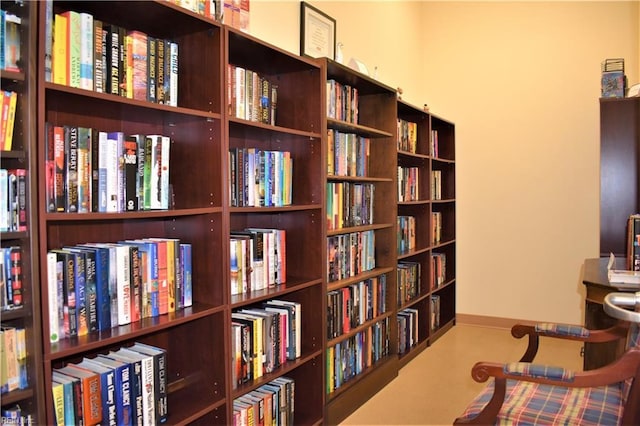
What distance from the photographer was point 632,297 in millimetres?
1150

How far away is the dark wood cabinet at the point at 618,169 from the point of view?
338cm

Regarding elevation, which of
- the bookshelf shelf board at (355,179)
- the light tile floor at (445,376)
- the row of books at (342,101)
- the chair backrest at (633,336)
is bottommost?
the light tile floor at (445,376)

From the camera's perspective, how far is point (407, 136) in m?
3.70

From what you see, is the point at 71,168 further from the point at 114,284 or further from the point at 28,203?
the point at 114,284

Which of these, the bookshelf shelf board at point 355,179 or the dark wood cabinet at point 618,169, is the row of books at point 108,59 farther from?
the dark wood cabinet at point 618,169

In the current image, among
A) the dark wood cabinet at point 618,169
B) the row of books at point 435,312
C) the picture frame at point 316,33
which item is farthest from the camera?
the row of books at point 435,312

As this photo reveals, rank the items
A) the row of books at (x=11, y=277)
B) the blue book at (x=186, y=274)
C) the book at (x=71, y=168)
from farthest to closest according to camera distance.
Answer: the blue book at (x=186, y=274)
the book at (x=71, y=168)
the row of books at (x=11, y=277)

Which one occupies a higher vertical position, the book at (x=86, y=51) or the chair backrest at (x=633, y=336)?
the book at (x=86, y=51)

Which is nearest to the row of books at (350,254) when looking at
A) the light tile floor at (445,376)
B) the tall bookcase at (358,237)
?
the tall bookcase at (358,237)

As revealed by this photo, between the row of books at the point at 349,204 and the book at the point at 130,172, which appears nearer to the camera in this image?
the book at the point at 130,172

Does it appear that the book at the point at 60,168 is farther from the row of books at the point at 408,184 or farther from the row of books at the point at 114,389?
the row of books at the point at 408,184

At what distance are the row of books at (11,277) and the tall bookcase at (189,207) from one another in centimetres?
37

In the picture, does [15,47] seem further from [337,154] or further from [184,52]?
[337,154]

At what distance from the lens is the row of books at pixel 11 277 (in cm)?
121
